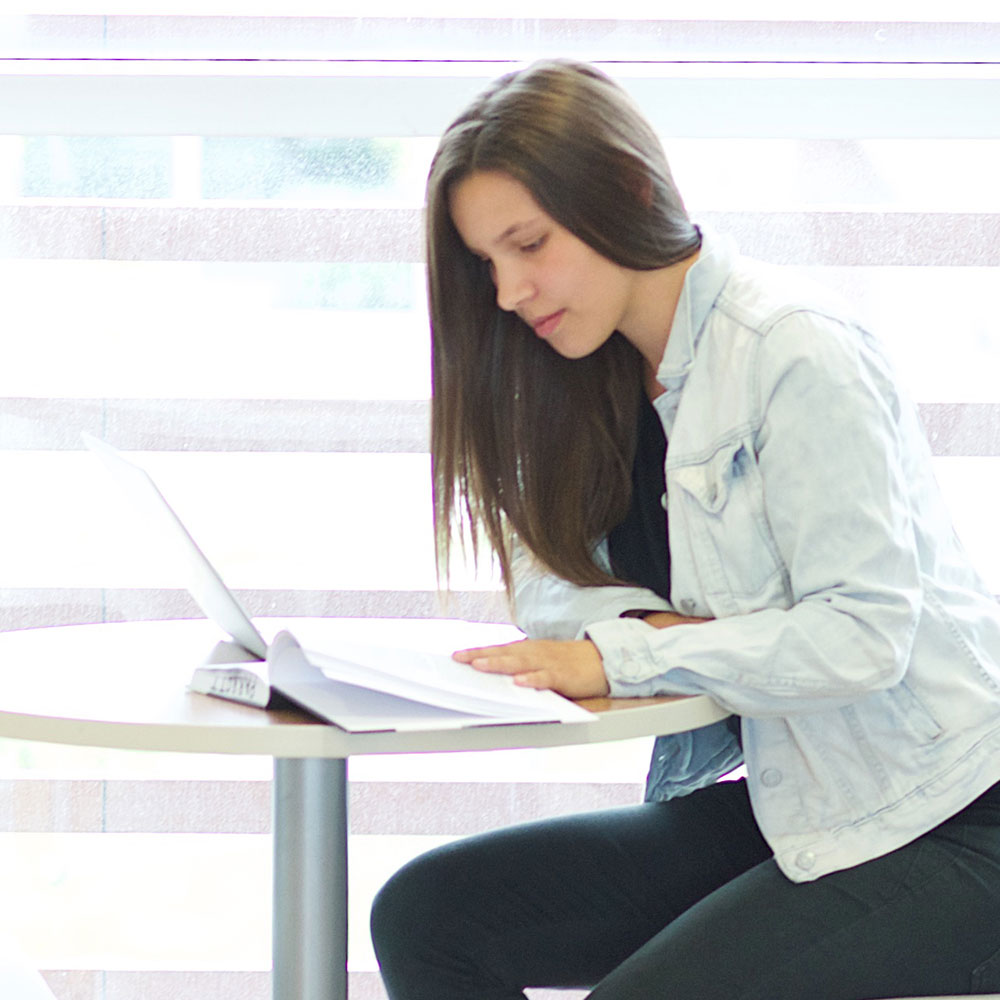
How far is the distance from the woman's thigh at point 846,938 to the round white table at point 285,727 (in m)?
0.17

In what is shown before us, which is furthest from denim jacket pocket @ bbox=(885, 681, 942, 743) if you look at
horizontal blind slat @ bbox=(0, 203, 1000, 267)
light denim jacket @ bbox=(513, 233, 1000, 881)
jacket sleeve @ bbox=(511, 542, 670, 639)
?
horizontal blind slat @ bbox=(0, 203, 1000, 267)

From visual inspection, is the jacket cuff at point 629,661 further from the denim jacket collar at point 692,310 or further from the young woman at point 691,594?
the denim jacket collar at point 692,310

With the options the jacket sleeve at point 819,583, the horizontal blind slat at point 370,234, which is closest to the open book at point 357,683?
the jacket sleeve at point 819,583

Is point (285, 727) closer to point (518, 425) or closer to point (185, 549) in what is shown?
point (185, 549)

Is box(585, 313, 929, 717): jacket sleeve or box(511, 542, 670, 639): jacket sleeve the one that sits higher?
box(585, 313, 929, 717): jacket sleeve

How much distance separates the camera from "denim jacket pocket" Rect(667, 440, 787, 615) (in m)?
1.18

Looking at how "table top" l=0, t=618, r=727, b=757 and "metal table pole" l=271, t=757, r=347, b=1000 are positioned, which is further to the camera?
"metal table pole" l=271, t=757, r=347, b=1000

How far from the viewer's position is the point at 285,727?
0.90 meters

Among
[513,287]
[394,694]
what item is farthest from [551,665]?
[513,287]

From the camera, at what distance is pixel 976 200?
198cm

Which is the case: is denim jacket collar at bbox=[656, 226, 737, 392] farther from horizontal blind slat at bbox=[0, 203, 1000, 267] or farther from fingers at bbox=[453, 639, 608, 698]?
horizontal blind slat at bbox=[0, 203, 1000, 267]

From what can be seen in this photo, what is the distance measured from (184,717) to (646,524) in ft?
2.09

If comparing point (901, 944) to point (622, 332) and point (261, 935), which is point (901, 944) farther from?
point (261, 935)

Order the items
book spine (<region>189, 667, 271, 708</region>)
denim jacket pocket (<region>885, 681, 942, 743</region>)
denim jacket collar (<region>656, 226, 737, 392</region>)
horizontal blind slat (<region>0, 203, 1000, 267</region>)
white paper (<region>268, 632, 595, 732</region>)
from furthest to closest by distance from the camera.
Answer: horizontal blind slat (<region>0, 203, 1000, 267</region>) → denim jacket collar (<region>656, 226, 737, 392</region>) → denim jacket pocket (<region>885, 681, 942, 743</region>) → book spine (<region>189, 667, 271, 708</region>) → white paper (<region>268, 632, 595, 732</region>)
